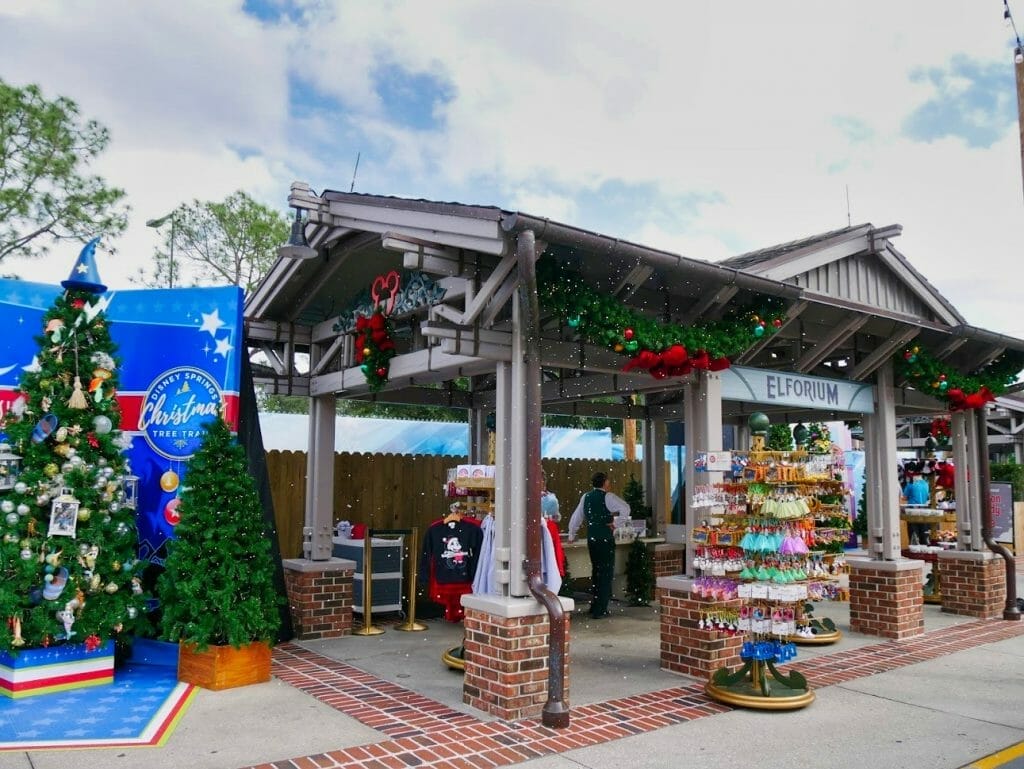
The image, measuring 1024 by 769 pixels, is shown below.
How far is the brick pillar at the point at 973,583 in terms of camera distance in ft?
30.7

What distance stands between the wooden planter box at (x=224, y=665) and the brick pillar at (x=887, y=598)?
19.4 ft

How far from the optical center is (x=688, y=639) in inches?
257

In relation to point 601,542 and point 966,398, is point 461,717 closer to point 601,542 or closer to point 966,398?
point 601,542

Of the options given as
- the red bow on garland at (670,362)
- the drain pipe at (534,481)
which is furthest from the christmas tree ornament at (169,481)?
the red bow on garland at (670,362)

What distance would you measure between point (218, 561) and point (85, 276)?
249 centimetres

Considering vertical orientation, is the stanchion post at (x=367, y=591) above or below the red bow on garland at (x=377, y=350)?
below

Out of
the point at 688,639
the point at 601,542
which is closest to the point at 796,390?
the point at 688,639

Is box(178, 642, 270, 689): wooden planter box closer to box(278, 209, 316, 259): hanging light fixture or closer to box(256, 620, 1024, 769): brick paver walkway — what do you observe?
box(256, 620, 1024, 769): brick paver walkway

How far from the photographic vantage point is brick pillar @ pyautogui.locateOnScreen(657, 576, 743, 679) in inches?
252

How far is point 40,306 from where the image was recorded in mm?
6730

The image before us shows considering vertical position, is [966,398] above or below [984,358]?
below

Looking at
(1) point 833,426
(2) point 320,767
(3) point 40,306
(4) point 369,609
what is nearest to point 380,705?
(2) point 320,767

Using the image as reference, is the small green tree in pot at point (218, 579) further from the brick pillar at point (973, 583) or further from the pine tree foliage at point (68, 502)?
the brick pillar at point (973, 583)

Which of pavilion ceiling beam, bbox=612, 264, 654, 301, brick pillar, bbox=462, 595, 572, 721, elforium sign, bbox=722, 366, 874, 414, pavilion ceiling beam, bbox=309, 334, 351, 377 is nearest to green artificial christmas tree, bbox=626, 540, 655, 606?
elforium sign, bbox=722, 366, 874, 414
